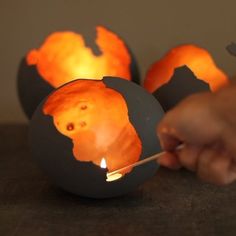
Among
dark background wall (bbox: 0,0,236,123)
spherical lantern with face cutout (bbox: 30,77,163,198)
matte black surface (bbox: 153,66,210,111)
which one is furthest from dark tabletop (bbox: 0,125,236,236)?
dark background wall (bbox: 0,0,236,123)

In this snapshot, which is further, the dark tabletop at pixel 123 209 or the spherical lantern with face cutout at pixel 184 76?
the spherical lantern with face cutout at pixel 184 76

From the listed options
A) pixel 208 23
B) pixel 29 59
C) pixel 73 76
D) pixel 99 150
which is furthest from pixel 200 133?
pixel 208 23

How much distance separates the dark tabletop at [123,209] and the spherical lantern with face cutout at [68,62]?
20 cm

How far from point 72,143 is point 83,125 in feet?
0.11

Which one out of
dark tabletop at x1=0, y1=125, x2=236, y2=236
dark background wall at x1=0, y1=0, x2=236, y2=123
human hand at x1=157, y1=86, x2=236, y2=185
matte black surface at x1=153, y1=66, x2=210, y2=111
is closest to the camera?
human hand at x1=157, y1=86, x2=236, y2=185

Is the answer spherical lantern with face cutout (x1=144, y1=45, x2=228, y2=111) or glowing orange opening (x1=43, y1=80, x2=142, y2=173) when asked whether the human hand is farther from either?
spherical lantern with face cutout (x1=144, y1=45, x2=228, y2=111)

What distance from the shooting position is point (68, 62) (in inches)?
40.9

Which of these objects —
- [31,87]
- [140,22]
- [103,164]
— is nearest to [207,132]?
[103,164]

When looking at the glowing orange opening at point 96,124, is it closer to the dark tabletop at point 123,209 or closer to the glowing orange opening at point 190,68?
the dark tabletop at point 123,209

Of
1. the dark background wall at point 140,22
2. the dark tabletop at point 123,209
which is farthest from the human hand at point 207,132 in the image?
the dark background wall at point 140,22

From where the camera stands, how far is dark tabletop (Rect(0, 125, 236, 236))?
0.73 m

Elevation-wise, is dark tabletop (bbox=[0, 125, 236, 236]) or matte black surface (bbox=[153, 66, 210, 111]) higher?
matte black surface (bbox=[153, 66, 210, 111])

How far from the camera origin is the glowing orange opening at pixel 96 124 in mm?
781

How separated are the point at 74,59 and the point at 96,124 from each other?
0.29 m
